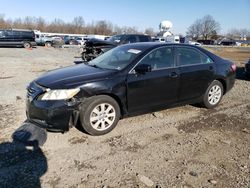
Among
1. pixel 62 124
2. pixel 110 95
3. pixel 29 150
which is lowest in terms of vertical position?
pixel 29 150

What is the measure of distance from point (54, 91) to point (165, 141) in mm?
2071

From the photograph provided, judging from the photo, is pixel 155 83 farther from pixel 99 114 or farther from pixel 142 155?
pixel 142 155

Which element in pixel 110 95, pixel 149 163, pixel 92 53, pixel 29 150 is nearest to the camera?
pixel 149 163

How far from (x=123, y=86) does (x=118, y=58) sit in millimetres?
930

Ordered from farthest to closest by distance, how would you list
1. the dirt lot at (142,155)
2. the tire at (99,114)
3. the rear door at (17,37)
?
the rear door at (17,37) < the tire at (99,114) < the dirt lot at (142,155)

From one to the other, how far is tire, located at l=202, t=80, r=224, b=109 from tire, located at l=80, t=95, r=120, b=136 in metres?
2.46

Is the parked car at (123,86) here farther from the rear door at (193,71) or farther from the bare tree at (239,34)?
the bare tree at (239,34)

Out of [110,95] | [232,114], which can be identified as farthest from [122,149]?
[232,114]

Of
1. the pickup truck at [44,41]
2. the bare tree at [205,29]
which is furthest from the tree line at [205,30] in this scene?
the pickup truck at [44,41]

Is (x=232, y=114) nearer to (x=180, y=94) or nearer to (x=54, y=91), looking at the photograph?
(x=180, y=94)

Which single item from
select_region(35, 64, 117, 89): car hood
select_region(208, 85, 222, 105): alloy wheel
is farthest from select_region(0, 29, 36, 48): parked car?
select_region(208, 85, 222, 105): alloy wheel

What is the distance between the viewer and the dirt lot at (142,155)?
11.5ft

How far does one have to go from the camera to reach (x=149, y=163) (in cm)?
392

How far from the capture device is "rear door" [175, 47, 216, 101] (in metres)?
5.81
